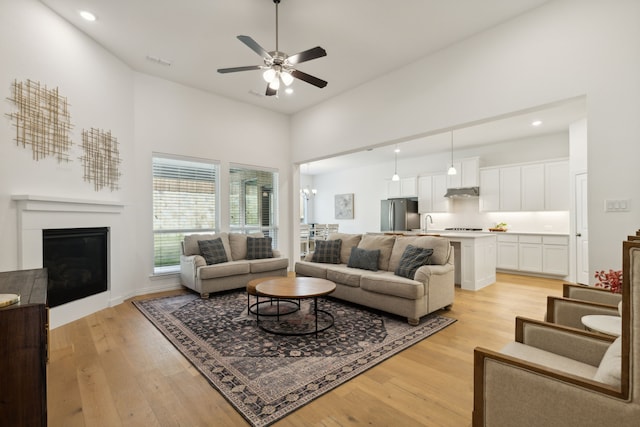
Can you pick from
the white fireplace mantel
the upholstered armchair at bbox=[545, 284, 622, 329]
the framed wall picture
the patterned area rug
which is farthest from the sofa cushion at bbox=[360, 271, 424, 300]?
the framed wall picture

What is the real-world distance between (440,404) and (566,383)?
3.33 feet

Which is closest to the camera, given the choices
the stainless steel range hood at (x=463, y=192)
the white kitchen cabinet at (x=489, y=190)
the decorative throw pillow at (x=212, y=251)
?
the decorative throw pillow at (x=212, y=251)

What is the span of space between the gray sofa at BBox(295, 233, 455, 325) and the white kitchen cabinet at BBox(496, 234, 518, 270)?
3.42 meters

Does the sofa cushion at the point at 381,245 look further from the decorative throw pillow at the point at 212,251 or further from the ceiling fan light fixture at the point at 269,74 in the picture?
the ceiling fan light fixture at the point at 269,74

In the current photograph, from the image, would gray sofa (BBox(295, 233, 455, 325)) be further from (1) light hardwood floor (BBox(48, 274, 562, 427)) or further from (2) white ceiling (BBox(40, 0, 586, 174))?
(2) white ceiling (BBox(40, 0, 586, 174))

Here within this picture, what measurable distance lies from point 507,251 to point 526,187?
1.46 m

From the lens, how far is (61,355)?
2.61 m

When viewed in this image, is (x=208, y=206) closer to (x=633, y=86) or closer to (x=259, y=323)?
(x=259, y=323)

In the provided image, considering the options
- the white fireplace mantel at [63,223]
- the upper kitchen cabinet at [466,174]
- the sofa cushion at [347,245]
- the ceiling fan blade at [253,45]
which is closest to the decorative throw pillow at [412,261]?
the sofa cushion at [347,245]

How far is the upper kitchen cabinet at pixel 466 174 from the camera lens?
23.1 feet

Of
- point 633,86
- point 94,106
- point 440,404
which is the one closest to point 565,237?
point 633,86

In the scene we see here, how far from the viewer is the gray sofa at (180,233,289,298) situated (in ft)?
14.4

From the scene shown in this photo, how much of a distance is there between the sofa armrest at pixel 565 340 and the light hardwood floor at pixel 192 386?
618 millimetres

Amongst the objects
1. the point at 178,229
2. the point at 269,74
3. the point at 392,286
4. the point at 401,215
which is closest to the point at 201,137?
→ the point at 178,229
